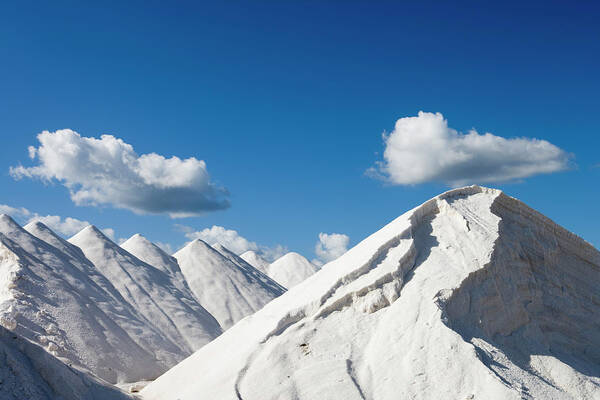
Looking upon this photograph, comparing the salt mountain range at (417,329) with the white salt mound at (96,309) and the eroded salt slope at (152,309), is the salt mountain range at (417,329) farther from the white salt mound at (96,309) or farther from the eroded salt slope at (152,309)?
the eroded salt slope at (152,309)

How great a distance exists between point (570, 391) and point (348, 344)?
4.33 m

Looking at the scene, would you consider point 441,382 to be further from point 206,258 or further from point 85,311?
point 206,258

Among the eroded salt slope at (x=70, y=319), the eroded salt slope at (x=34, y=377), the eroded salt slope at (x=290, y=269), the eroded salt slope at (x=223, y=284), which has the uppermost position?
the eroded salt slope at (x=290, y=269)

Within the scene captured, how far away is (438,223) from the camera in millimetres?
13500

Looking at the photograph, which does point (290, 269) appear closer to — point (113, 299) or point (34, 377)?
point (113, 299)

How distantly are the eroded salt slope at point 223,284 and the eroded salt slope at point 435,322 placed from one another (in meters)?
26.5

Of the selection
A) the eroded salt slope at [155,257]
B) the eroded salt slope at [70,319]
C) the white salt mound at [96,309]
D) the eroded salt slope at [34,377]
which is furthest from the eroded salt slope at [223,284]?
the eroded salt slope at [34,377]

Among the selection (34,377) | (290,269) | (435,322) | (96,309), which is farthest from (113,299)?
(290,269)

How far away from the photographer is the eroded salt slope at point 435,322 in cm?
988

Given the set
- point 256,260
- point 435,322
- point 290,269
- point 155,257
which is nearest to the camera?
point 435,322

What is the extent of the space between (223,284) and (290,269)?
22359mm

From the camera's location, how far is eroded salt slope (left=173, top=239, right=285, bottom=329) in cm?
3994

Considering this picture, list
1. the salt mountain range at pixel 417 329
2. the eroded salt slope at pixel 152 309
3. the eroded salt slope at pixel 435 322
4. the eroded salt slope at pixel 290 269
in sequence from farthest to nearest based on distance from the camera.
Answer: the eroded salt slope at pixel 290 269 → the eroded salt slope at pixel 152 309 → the eroded salt slope at pixel 435 322 → the salt mountain range at pixel 417 329

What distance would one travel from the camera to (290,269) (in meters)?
65.4
